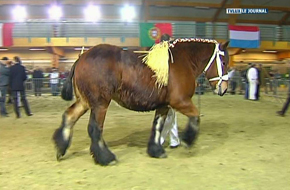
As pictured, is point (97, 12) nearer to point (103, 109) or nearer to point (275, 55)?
point (275, 55)

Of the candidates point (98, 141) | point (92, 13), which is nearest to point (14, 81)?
point (98, 141)

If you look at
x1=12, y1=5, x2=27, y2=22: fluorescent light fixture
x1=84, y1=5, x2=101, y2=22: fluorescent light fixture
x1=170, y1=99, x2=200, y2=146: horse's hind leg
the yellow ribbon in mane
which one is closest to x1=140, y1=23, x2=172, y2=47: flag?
x1=84, y1=5, x2=101, y2=22: fluorescent light fixture

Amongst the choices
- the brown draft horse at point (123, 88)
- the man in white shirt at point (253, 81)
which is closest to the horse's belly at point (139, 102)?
the brown draft horse at point (123, 88)

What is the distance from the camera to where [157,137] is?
4699mm

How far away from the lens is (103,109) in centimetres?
425

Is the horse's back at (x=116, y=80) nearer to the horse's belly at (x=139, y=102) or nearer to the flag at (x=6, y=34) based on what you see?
the horse's belly at (x=139, y=102)

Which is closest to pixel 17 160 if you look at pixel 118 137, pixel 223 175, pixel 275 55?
pixel 118 137

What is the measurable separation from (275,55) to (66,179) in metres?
30.1

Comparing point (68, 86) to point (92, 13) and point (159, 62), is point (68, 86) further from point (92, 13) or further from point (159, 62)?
point (92, 13)

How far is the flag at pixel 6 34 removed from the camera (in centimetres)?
1855

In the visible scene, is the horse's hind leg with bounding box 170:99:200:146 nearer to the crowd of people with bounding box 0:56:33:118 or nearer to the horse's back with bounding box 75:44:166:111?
the horse's back with bounding box 75:44:166:111

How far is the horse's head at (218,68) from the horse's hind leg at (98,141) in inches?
70.0

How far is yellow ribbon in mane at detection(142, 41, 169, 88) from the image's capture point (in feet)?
14.0

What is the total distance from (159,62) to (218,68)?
1006 mm
